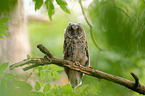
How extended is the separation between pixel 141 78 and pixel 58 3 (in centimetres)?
161

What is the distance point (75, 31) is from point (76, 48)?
183 millimetres

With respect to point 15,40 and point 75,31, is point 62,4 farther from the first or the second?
point 15,40

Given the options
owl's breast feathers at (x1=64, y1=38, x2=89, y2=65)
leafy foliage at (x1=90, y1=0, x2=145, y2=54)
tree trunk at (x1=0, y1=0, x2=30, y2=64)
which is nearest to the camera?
leafy foliage at (x1=90, y1=0, x2=145, y2=54)

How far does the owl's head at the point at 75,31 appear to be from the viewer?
1759 mm

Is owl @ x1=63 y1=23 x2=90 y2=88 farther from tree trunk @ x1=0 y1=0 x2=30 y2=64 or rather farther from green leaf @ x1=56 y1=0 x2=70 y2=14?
tree trunk @ x1=0 y1=0 x2=30 y2=64

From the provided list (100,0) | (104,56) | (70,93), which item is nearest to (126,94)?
(104,56)

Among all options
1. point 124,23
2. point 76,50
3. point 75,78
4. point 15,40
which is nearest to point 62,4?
point 124,23

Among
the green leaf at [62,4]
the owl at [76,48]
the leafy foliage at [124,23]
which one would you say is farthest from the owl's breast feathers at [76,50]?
the green leaf at [62,4]

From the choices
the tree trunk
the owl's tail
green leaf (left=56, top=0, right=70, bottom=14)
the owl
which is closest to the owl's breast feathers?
the owl

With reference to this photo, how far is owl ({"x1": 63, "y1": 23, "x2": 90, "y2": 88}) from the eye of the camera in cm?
173

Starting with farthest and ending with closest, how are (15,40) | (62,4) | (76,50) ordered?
(15,40), (76,50), (62,4)

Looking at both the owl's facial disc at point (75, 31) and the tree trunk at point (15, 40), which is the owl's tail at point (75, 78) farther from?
the tree trunk at point (15, 40)

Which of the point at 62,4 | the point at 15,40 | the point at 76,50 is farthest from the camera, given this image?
the point at 15,40

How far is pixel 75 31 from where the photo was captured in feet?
5.82
